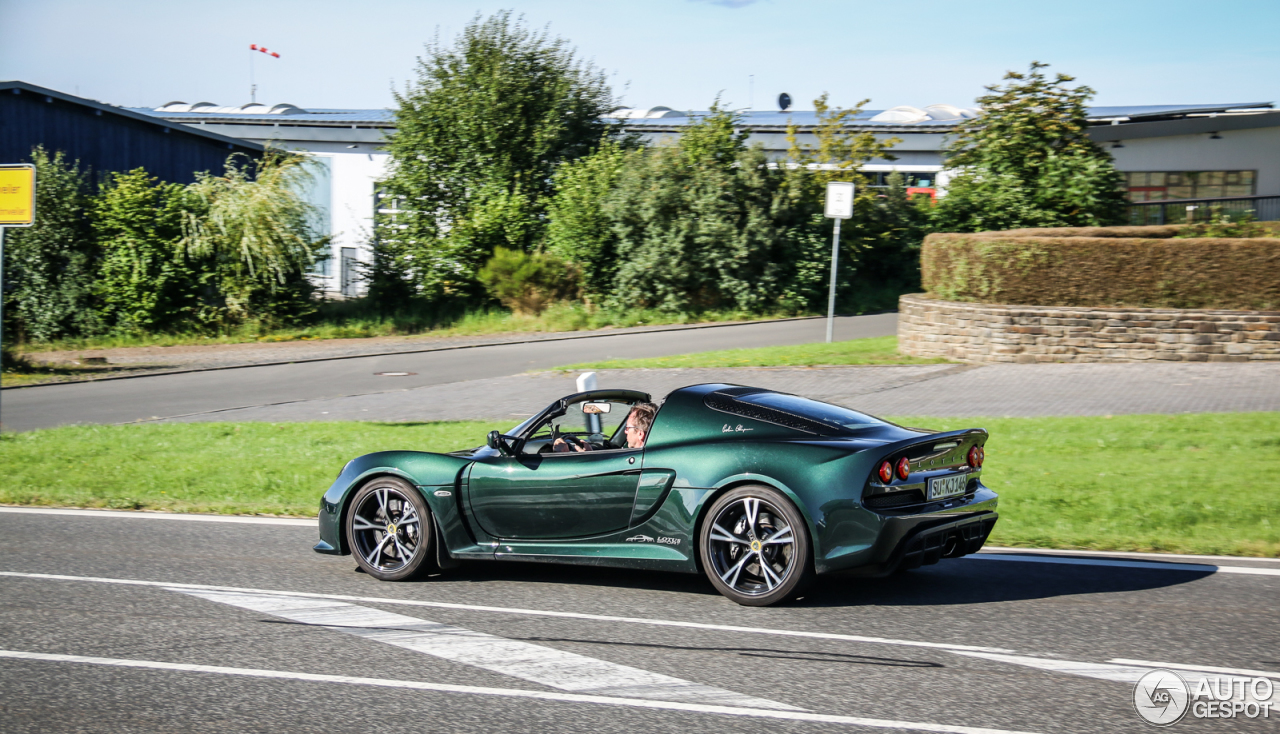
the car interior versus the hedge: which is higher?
the hedge

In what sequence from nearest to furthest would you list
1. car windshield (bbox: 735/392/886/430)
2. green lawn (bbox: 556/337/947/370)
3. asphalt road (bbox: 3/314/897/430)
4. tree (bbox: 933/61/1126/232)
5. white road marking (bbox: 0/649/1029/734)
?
white road marking (bbox: 0/649/1029/734) < car windshield (bbox: 735/392/886/430) < asphalt road (bbox: 3/314/897/430) < green lawn (bbox: 556/337/947/370) < tree (bbox: 933/61/1126/232)

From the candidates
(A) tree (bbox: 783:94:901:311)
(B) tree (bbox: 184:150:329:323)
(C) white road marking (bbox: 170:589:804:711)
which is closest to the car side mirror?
(C) white road marking (bbox: 170:589:804:711)

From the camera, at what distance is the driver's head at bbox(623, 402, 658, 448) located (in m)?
6.54

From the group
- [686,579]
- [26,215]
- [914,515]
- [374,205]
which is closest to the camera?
[914,515]

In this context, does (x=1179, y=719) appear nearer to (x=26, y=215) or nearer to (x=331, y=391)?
(x=26, y=215)

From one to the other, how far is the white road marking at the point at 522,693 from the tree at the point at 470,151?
26.9 m

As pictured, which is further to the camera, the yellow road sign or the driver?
the yellow road sign

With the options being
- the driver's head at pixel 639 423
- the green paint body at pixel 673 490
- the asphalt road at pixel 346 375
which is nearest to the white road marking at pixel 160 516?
the green paint body at pixel 673 490

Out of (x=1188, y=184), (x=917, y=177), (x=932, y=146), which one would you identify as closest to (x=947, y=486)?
(x=1188, y=184)

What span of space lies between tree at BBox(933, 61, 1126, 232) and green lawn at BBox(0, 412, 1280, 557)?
46.2 feet

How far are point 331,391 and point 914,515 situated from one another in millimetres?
14427

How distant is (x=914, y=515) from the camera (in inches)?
228

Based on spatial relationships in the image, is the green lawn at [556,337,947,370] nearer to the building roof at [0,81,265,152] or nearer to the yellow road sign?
the yellow road sign

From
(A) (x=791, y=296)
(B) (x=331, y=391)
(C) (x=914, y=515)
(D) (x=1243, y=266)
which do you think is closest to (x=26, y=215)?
(B) (x=331, y=391)
